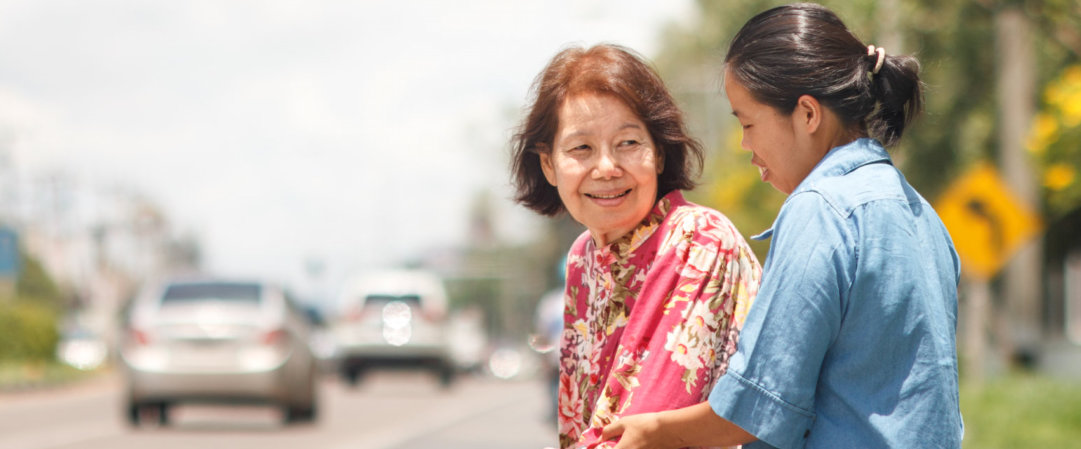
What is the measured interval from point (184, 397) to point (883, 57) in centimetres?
1252

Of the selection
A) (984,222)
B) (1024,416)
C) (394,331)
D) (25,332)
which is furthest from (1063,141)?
(25,332)

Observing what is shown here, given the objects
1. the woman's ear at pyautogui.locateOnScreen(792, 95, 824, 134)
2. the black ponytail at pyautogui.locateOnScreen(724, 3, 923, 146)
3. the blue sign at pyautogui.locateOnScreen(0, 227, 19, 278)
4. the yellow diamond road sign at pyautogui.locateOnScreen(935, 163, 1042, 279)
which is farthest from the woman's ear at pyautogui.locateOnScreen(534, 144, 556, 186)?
the blue sign at pyautogui.locateOnScreen(0, 227, 19, 278)

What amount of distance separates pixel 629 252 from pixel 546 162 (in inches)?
13.2

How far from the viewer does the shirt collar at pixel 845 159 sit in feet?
7.34

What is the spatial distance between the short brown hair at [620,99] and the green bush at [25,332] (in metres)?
27.5

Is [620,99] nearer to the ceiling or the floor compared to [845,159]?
nearer to the ceiling

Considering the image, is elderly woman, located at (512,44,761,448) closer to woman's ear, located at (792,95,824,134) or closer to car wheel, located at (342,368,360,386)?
woman's ear, located at (792,95,824,134)

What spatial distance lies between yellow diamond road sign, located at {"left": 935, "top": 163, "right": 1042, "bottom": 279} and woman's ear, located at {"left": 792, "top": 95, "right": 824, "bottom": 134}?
10.7 meters

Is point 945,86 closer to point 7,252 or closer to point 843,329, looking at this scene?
point 7,252

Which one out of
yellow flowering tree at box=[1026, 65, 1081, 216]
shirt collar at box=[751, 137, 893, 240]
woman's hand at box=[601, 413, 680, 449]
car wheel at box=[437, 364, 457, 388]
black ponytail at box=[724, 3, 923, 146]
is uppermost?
yellow flowering tree at box=[1026, 65, 1081, 216]

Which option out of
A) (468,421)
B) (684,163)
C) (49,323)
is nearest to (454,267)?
(49,323)

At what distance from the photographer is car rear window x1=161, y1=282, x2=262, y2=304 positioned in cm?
1427

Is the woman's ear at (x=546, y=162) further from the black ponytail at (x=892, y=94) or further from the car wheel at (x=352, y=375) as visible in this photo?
the car wheel at (x=352, y=375)

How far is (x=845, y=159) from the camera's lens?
225cm
